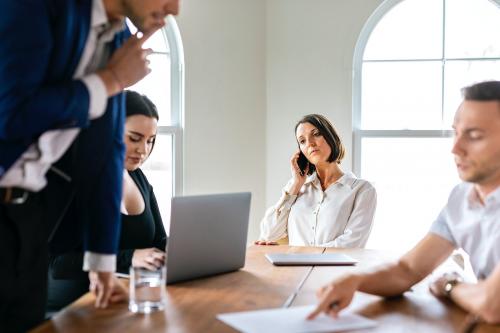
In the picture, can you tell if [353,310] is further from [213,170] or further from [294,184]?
[213,170]

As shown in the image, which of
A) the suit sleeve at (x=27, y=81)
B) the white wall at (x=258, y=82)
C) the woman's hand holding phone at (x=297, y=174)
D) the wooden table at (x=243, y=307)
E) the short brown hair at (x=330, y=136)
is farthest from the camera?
the white wall at (x=258, y=82)

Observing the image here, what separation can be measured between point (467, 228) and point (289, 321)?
601 mm

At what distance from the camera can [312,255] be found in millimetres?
2350

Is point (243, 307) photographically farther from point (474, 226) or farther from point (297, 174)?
point (297, 174)

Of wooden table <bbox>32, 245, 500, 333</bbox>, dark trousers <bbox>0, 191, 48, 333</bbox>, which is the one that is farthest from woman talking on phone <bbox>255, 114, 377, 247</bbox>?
dark trousers <bbox>0, 191, 48, 333</bbox>

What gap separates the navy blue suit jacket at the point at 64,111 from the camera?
4.08ft

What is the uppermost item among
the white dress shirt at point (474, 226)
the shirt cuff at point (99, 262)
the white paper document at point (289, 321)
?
the white dress shirt at point (474, 226)

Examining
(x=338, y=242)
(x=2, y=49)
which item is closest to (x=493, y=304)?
(x=2, y=49)

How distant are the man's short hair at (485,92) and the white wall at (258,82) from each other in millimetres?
2590

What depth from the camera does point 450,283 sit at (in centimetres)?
165

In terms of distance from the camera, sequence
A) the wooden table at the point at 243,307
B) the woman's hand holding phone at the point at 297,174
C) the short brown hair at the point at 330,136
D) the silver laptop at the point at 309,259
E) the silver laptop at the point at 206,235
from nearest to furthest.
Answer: the wooden table at the point at 243,307, the silver laptop at the point at 206,235, the silver laptop at the point at 309,259, the short brown hair at the point at 330,136, the woman's hand holding phone at the point at 297,174

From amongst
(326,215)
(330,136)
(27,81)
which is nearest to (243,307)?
(27,81)

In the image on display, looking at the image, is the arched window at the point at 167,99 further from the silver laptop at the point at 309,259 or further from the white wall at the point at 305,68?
the silver laptop at the point at 309,259

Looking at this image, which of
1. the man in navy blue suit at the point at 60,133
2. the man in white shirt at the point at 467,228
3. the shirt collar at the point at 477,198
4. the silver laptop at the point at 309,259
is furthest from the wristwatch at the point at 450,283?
the man in navy blue suit at the point at 60,133
